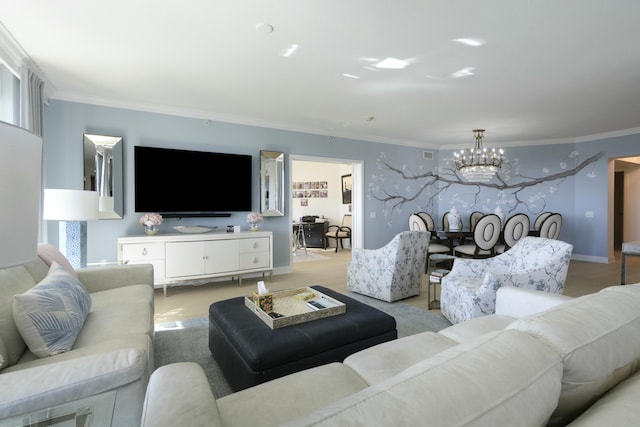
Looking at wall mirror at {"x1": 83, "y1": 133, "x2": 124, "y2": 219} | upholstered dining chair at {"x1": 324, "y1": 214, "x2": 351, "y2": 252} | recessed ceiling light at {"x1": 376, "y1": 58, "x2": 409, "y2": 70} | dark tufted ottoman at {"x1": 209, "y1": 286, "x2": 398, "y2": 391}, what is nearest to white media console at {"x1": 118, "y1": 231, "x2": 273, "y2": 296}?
wall mirror at {"x1": 83, "y1": 133, "x2": 124, "y2": 219}

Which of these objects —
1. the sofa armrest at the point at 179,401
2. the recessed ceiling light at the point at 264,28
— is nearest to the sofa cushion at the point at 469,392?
the sofa armrest at the point at 179,401

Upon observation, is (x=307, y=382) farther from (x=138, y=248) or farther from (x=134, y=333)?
(x=138, y=248)

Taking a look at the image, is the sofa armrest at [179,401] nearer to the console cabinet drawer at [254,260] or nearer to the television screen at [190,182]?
the console cabinet drawer at [254,260]

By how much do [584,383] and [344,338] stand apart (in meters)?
1.32

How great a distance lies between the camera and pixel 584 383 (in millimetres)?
740

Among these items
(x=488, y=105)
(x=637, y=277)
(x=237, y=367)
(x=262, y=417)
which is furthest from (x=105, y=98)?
(x=637, y=277)

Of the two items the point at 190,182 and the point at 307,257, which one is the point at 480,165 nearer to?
the point at 307,257

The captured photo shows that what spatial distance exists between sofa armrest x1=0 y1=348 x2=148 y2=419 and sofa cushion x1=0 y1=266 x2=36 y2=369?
0.33 m

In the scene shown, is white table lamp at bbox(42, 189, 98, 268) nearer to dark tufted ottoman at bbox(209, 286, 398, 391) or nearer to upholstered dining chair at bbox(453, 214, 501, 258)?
dark tufted ottoman at bbox(209, 286, 398, 391)

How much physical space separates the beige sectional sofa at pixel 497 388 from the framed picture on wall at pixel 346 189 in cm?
775

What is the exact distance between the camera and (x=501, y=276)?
2545 mm

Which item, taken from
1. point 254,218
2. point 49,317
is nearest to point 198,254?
point 254,218

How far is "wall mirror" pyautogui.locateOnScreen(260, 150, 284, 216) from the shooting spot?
5098 mm

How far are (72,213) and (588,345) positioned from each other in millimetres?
3348
